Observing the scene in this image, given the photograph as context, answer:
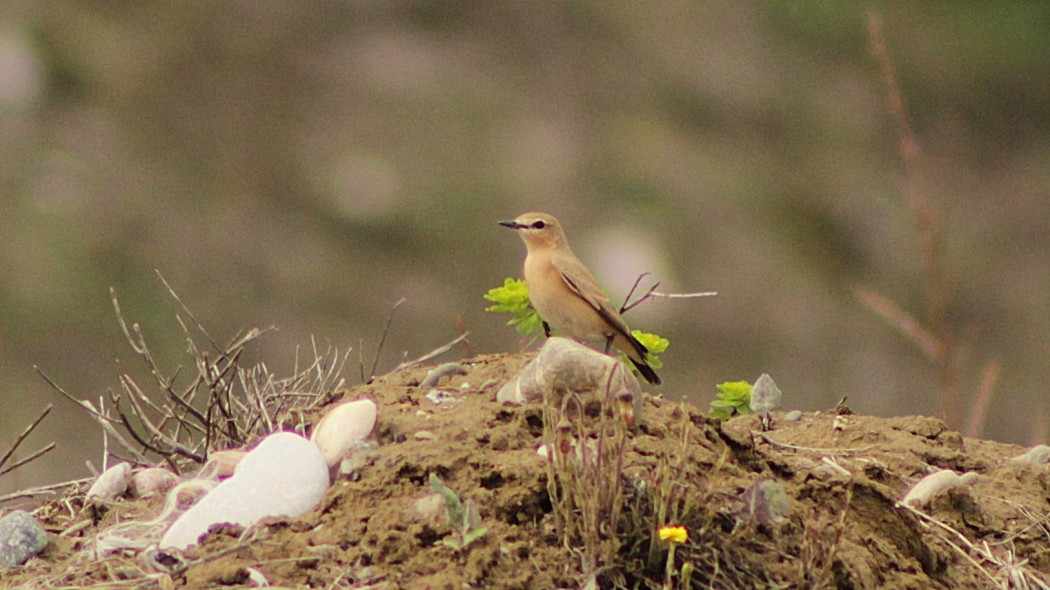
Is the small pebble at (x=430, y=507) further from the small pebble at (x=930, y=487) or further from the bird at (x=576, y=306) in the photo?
the bird at (x=576, y=306)

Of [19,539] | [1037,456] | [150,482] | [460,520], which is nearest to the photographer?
[460,520]

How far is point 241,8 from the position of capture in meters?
12.5

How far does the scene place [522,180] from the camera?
445 inches

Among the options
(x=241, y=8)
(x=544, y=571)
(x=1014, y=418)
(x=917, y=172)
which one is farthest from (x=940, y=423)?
(x=241, y=8)

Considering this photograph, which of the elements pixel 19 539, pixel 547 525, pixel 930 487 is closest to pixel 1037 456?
pixel 930 487

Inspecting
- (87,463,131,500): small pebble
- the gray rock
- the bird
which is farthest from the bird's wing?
the gray rock

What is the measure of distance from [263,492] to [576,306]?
1.84 meters

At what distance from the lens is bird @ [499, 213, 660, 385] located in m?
5.69

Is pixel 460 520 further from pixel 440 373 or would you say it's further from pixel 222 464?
pixel 440 373

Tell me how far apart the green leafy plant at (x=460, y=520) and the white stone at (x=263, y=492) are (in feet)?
1.10

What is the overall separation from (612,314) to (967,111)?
23.7ft

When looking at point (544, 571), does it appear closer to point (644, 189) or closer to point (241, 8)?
point (644, 189)

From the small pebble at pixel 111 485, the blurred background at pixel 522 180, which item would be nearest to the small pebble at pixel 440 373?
the small pebble at pixel 111 485

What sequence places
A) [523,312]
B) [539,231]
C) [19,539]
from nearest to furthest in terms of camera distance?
[19,539] → [523,312] → [539,231]
